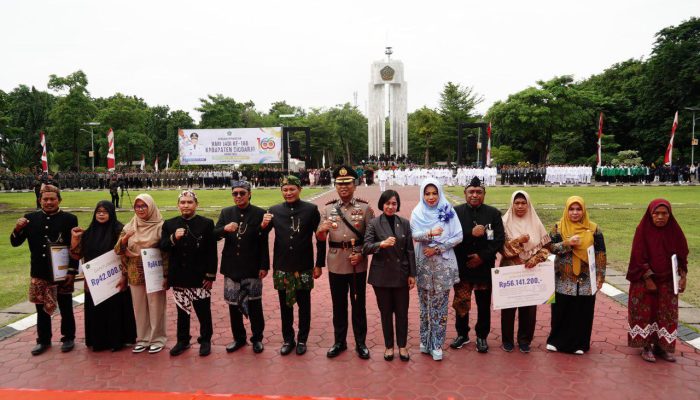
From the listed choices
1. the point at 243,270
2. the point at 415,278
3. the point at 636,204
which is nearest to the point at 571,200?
the point at 415,278

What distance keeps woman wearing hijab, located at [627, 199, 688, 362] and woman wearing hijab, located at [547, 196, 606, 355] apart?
0.34m

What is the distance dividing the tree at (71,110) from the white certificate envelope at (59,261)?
1673 inches

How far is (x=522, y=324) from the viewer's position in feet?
14.8

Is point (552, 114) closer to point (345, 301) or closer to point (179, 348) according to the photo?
point (345, 301)

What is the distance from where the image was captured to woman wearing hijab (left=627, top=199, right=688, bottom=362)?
4176mm

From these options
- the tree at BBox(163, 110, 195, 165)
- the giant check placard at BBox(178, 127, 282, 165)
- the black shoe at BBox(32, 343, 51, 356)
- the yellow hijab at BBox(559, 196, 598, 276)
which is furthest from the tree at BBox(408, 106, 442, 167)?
the black shoe at BBox(32, 343, 51, 356)

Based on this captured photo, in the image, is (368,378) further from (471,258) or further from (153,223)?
(153,223)

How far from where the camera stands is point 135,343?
15.8 ft

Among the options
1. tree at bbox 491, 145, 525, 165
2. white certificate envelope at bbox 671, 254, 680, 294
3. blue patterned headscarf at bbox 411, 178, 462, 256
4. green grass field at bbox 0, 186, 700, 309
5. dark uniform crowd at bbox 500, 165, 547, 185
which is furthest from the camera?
tree at bbox 491, 145, 525, 165

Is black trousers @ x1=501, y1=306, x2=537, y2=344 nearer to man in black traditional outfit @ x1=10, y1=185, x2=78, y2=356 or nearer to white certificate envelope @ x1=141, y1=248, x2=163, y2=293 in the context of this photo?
white certificate envelope @ x1=141, y1=248, x2=163, y2=293

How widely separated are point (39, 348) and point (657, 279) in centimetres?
619

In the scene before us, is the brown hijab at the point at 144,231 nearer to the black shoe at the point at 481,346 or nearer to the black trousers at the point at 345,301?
the black trousers at the point at 345,301

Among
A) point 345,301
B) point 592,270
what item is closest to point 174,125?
point 345,301

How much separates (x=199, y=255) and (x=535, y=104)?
1669 inches
